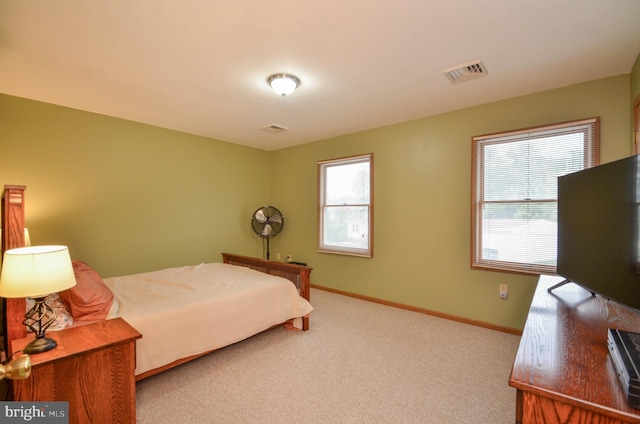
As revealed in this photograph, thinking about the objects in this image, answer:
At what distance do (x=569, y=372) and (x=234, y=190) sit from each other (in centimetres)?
467

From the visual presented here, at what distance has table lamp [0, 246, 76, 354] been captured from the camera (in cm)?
133

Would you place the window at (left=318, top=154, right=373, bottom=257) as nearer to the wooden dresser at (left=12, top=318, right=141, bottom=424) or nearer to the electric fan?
the electric fan

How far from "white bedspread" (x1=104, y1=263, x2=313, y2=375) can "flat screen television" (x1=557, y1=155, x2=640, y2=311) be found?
231cm

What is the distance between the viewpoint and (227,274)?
3.28m

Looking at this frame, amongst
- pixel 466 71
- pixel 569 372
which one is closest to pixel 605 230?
pixel 569 372

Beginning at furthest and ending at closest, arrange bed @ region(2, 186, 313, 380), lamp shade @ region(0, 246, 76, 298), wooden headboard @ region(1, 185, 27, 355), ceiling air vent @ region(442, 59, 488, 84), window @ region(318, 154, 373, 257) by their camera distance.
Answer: window @ region(318, 154, 373, 257)
ceiling air vent @ region(442, 59, 488, 84)
bed @ region(2, 186, 313, 380)
wooden headboard @ region(1, 185, 27, 355)
lamp shade @ region(0, 246, 76, 298)

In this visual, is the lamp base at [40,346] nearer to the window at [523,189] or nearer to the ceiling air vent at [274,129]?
the ceiling air vent at [274,129]

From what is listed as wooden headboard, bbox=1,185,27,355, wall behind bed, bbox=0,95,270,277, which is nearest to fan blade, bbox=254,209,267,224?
wall behind bed, bbox=0,95,270,277

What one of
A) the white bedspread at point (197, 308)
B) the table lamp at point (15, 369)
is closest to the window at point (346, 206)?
the white bedspread at point (197, 308)

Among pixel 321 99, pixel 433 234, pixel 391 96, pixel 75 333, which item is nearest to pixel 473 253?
pixel 433 234

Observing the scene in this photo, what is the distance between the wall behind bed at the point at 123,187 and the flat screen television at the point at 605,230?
4.35m

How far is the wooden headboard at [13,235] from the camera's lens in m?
1.48

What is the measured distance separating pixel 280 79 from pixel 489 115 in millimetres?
2351

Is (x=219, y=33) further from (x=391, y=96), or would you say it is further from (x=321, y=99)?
(x=391, y=96)
